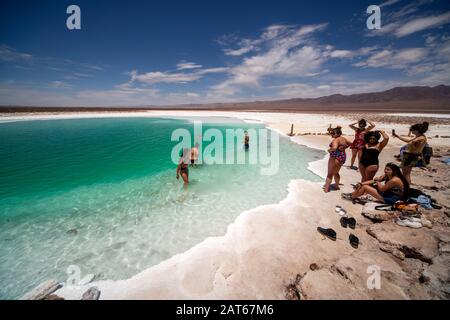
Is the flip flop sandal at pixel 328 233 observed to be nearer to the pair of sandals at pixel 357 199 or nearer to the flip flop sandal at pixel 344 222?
the flip flop sandal at pixel 344 222

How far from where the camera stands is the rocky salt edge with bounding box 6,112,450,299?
332cm

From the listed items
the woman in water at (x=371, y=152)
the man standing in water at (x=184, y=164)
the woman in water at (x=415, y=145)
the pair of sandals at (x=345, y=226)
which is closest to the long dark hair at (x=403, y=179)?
the woman in water at (x=371, y=152)

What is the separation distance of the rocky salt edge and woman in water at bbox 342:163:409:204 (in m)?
0.88

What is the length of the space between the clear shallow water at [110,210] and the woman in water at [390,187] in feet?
9.07

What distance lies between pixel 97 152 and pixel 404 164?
1889 centimetres

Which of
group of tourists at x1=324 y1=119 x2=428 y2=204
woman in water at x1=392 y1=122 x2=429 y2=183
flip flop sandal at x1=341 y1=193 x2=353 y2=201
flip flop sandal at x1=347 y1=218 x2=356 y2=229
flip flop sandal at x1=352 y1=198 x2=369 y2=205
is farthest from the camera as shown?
flip flop sandal at x1=341 y1=193 x2=353 y2=201

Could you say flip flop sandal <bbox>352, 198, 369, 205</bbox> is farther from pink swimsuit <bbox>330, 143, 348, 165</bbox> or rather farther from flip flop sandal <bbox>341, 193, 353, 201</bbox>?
pink swimsuit <bbox>330, 143, 348, 165</bbox>

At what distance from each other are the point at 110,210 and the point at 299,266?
6.21 meters

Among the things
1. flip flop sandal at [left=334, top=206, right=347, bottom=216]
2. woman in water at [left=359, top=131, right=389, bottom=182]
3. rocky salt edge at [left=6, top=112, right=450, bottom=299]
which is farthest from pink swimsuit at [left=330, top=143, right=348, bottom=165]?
rocky salt edge at [left=6, top=112, right=450, bottom=299]

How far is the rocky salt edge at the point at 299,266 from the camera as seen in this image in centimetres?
332

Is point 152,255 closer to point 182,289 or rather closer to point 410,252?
point 182,289
